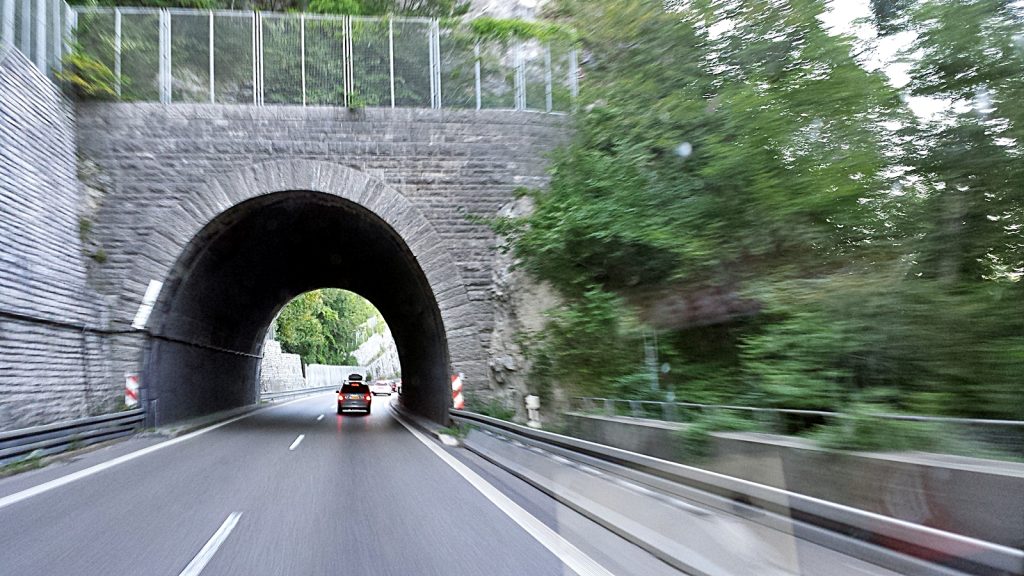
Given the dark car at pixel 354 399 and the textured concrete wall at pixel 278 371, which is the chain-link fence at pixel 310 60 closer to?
the dark car at pixel 354 399

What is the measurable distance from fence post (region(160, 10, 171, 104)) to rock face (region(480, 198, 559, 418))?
9.36 m

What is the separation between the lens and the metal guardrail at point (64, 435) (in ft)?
36.6

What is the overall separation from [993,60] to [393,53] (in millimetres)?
15542

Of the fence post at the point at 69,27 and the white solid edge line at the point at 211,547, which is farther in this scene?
the fence post at the point at 69,27

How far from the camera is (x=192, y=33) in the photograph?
19.7 metres

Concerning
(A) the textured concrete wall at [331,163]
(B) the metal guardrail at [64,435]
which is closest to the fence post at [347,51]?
(A) the textured concrete wall at [331,163]

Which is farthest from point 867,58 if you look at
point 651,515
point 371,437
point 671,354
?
point 371,437

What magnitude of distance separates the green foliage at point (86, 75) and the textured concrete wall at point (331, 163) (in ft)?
1.33

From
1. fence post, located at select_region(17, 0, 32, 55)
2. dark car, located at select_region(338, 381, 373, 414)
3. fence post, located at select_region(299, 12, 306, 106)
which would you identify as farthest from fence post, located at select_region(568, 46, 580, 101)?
dark car, located at select_region(338, 381, 373, 414)

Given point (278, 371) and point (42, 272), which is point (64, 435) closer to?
point (42, 272)

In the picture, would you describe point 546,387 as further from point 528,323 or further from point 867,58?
point 867,58

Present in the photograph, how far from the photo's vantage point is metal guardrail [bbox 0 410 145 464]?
440 inches

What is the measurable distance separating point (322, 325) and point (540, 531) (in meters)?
75.7

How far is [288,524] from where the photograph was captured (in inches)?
290
